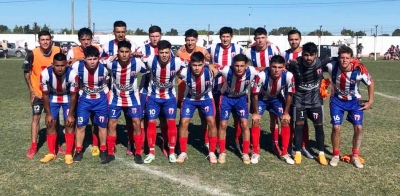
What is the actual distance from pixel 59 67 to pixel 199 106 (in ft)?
6.30

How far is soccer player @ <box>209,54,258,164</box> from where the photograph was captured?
5.80m

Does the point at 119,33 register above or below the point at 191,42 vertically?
above

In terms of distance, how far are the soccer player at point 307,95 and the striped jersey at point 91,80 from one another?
2562mm

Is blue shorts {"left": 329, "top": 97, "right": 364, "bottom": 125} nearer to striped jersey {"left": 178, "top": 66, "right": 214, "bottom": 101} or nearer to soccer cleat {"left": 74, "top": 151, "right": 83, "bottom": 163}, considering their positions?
striped jersey {"left": 178, "top": 66, "right": 214, "bottom": 101}

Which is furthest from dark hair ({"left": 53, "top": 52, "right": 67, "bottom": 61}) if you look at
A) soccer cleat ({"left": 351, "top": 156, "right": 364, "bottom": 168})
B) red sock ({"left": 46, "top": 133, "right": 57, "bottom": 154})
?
soccer cleat ({"left": 351, "top": 156, "right": 364, "bottom": 168})

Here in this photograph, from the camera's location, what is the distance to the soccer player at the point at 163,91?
19.1ft

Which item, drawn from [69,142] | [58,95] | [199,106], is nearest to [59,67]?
[58,95]

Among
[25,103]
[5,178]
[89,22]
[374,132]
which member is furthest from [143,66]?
[89,22]

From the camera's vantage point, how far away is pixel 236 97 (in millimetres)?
5965

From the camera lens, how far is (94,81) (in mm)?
5691

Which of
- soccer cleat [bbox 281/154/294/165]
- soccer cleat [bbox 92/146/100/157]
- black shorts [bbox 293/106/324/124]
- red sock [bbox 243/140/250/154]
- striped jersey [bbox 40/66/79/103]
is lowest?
soccer cleat [bbox 281/154/294/165]

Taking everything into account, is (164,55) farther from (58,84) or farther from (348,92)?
(348,92)

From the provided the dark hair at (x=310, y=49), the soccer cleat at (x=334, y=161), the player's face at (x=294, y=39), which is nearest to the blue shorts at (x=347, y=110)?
the soccer cleat at (x=334, y=161)

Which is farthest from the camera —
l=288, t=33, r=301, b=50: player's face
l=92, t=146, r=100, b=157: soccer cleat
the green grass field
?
l=92, t=146, r=100, b=157: soccer cleat
